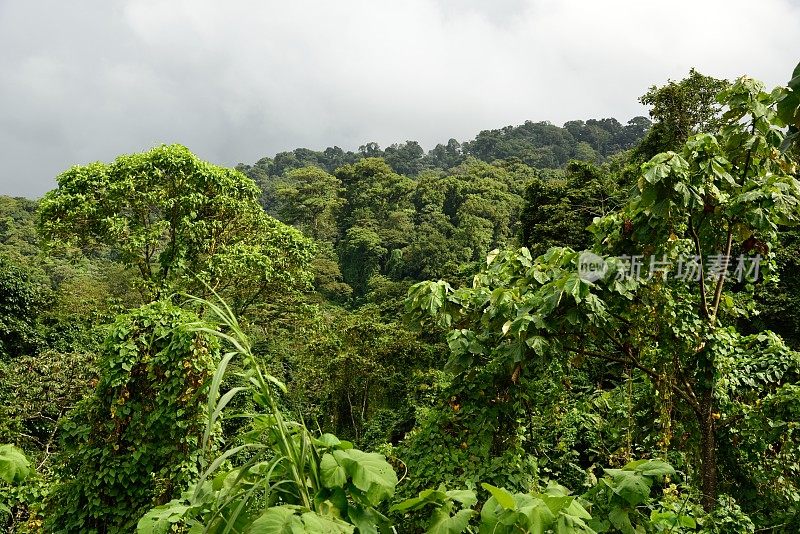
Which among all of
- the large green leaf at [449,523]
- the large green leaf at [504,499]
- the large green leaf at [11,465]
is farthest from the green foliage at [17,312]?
the large green leaf at [504,499]

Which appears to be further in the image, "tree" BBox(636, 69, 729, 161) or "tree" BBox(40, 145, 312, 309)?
"tree" BBox(636, 69, 729, 161)

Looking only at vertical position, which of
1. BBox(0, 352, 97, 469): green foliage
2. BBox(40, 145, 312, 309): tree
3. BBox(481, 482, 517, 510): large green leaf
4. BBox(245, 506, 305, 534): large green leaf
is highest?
BBox(40, 145, 312, 309): tree

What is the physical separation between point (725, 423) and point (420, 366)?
9.97 metres

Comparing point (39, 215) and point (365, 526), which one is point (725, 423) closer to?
point (365, 526)

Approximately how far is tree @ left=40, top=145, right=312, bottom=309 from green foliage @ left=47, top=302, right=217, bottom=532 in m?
5.10

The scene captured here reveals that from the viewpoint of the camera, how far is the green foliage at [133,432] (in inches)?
161

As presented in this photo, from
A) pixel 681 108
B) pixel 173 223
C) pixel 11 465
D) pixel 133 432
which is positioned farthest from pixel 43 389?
pixel 681 108

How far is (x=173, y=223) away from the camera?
33.9ft

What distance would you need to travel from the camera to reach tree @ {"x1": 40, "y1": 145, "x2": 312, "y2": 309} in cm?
969

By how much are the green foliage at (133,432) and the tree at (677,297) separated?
6.63 feet

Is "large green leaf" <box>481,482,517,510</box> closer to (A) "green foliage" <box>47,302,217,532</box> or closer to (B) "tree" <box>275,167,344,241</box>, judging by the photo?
(A) "green foliage" <box>47,302,217,532</box>

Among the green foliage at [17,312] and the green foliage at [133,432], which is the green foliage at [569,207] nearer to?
the green foliage at [133,432]

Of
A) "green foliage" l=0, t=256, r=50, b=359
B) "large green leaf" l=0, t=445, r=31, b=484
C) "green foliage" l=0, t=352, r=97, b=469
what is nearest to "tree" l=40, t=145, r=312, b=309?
"green foliage" l=0, t=352, r=97, b=469

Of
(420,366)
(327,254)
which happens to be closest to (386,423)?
(420,366)
